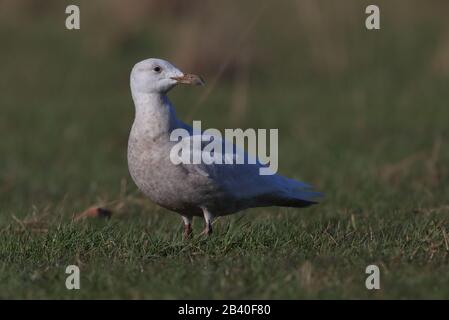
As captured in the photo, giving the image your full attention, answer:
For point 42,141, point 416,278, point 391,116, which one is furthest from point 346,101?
point 416,278

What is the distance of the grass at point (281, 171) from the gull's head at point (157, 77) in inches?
38.8

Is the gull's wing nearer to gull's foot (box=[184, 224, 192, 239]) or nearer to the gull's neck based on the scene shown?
the gull's neck

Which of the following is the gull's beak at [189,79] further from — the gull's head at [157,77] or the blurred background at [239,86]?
the blurred background at [239,86]

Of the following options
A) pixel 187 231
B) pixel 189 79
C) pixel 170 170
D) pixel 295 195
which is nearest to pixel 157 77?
pixel 189 79

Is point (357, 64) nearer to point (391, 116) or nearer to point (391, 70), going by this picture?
point (391, 70)

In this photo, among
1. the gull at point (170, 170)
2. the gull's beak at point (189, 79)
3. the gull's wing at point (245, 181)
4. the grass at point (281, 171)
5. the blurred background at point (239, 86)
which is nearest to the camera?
the grass at point (281, 171)

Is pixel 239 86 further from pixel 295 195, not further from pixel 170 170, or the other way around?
pixel 170 170

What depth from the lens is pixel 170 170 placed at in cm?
688

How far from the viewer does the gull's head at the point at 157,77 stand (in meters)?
7.16

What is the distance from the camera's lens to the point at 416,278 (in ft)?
19.0

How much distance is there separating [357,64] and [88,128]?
524cm

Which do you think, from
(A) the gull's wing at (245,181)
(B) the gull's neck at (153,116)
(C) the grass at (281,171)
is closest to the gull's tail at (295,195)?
(A) the gull's wing at (245,181)

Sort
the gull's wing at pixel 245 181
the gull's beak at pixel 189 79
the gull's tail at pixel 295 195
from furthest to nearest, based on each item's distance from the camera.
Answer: the gull's tail at pixel 295 195, the gull's beak at pixel 189 79, the gull's wing at pixel 245 181

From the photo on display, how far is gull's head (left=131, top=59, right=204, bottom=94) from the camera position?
716 centimetres
